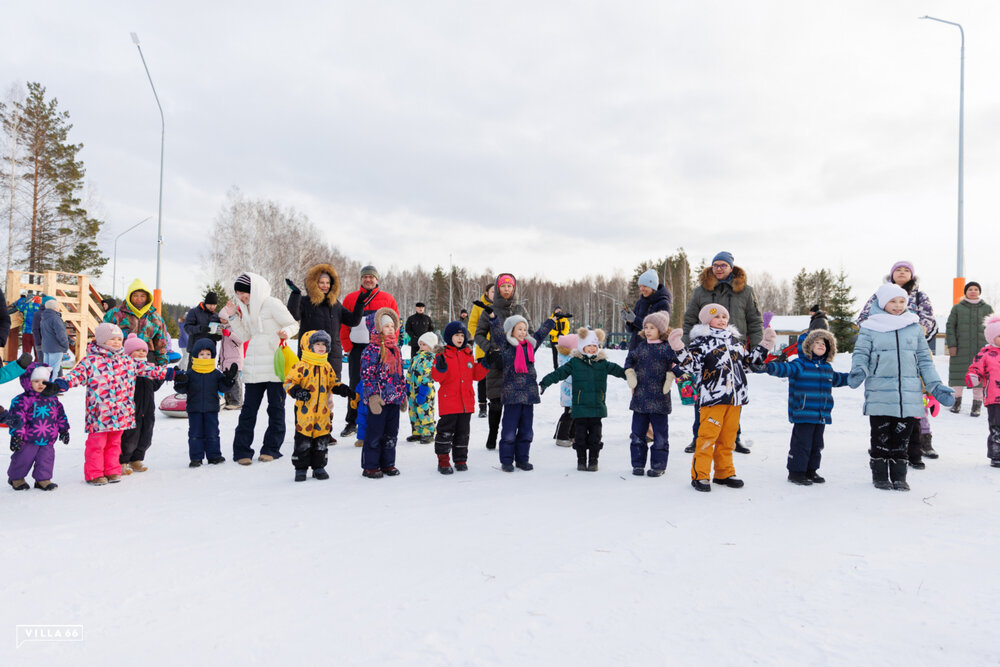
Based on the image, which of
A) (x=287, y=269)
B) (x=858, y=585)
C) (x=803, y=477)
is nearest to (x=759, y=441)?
(x=803, y=477)

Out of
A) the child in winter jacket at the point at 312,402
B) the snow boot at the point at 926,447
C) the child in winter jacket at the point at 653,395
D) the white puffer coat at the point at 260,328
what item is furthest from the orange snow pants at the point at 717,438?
the white puffer coat at the point at 260,328

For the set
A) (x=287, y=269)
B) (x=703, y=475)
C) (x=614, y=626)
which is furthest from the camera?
(x=287, y=269)

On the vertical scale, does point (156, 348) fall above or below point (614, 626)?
above

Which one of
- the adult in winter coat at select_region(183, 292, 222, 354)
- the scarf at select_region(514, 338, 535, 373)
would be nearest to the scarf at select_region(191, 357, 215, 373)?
the adult in winter coat at select_region(183, 292, 222, 354)

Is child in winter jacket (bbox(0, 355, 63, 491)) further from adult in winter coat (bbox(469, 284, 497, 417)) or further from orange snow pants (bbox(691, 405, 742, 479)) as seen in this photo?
orange snow pants (bbox(691, 405, 742, 479))

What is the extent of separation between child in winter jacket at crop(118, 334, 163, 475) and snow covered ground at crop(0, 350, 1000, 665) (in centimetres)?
47

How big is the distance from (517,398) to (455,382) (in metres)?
0.66

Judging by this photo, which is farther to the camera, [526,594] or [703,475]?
[703,475]

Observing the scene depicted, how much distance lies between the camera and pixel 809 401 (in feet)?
16.4

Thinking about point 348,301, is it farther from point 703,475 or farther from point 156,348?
point 703,475

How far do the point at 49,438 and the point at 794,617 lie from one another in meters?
5.74

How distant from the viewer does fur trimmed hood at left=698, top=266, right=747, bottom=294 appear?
614cm

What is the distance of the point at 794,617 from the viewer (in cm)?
254

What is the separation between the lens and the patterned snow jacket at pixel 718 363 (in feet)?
16.5
